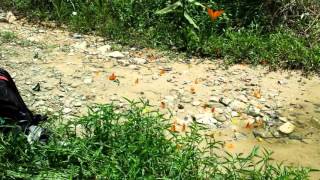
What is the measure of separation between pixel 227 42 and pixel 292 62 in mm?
746

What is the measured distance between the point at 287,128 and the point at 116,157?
171 cm

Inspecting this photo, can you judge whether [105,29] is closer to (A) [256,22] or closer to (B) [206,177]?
(A) [256,22]

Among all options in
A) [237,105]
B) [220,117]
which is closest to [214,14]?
[237,105]

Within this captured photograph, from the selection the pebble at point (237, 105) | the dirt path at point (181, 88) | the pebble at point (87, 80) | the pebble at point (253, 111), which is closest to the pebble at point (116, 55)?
the dirt path at point (181, 88)

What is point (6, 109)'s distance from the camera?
346cm

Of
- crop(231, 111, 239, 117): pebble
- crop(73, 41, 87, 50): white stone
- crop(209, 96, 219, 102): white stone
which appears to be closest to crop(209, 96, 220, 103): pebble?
crop(209, 96, 219, 102): white stone

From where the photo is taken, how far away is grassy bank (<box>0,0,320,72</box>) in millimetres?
5427

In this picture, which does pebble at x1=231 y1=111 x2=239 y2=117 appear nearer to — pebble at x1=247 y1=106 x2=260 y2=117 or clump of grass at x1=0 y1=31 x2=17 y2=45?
pebble at x1=247 y1=106 x2=260 y2=117

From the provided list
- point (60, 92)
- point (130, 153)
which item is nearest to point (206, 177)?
point (130, 153)

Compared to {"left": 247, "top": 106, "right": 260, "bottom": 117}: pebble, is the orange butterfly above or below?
above

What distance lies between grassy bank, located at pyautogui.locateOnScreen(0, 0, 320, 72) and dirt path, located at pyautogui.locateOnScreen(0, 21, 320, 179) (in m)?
0.19

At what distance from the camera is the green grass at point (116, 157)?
122 inches

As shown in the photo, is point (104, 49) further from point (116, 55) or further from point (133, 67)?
point (133, 67)

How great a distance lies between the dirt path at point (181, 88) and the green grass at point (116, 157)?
0.73m
